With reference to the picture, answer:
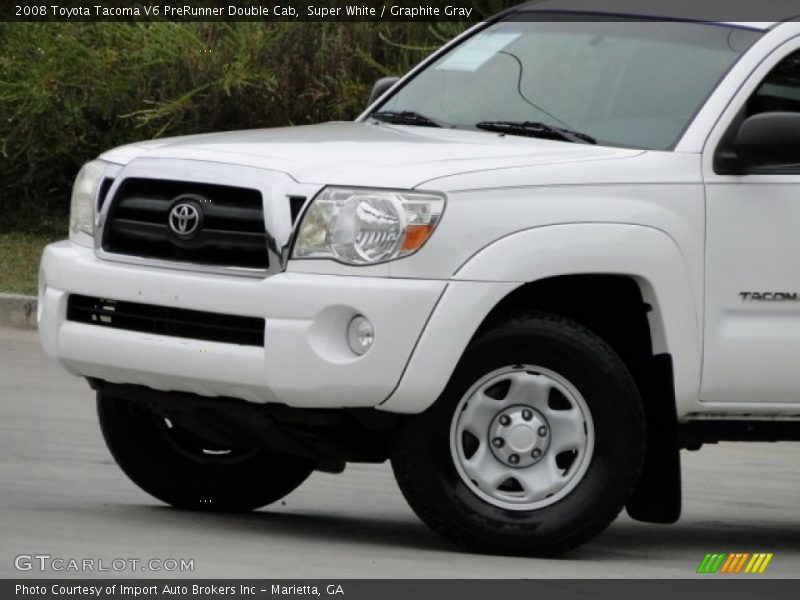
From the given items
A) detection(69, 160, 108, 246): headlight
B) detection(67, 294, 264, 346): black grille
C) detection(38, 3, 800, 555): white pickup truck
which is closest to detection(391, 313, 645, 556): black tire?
detection(38, 3, 800, 555): white pickup truck

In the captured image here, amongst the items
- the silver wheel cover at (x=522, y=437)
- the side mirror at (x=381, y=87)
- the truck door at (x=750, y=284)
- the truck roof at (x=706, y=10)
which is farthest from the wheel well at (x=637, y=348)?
the side mirror at (x=381, y=87)

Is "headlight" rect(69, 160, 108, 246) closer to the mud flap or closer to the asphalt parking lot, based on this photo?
the asphalt parking lot

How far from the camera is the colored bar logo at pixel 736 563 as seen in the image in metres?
7.16

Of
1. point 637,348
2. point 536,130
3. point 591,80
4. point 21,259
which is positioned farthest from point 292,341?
point 21,259

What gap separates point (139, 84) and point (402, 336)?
43.7ft

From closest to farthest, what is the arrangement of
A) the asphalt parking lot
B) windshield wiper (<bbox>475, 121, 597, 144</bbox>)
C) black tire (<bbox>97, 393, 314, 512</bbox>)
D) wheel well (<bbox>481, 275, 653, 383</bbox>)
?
1. the asphalt parking lot
2. wheel well (<bbox>481, 275, 653, 383</bbox>)
3. windshield wiper (<bbox>475, 121, 597, 144</bbox>)
4. black tire (<bbox>97, 393, 314, 512</bbox>)

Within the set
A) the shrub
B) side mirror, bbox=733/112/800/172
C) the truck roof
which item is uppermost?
the truck roof

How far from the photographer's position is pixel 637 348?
715 cm

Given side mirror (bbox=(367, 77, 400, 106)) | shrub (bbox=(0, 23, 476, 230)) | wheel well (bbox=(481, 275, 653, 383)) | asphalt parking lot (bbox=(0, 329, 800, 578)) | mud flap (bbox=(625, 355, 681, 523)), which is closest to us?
asphalt parking lot (bbox=(0, 329, 800, 578))

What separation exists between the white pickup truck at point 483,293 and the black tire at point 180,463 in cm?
57

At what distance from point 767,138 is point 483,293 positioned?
1120mm

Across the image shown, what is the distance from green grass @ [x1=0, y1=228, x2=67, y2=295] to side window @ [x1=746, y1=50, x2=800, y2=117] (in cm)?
923

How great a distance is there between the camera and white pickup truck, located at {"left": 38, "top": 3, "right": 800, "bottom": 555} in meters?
6.64

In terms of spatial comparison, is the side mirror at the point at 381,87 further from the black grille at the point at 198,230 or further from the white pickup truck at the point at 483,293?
the black grille at the point at 198,230
